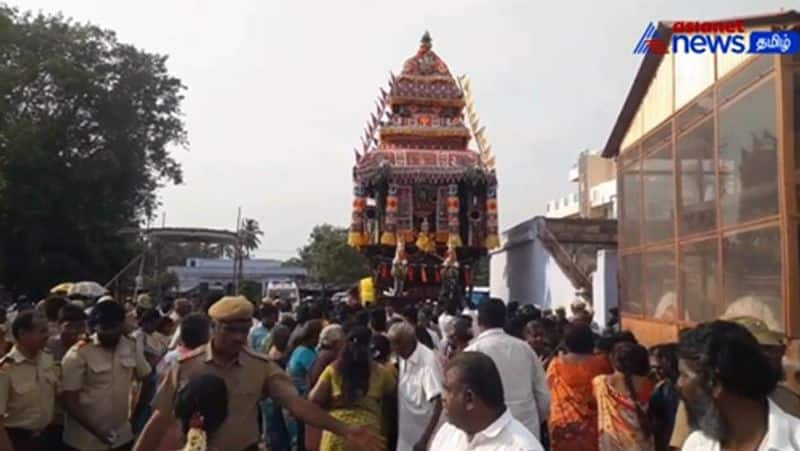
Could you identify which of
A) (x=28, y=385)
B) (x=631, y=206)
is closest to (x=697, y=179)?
(x=631, y=206)

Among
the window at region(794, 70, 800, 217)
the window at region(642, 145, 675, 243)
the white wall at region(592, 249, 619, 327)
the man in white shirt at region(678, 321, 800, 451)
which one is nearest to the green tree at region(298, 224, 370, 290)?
the white wall at region(592, 249, 619, 327)

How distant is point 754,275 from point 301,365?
4299 mm

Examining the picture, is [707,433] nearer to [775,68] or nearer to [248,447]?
[248,447]

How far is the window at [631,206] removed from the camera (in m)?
12.7

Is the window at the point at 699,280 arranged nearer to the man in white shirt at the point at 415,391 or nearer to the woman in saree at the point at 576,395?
the woman in saree at the point at 576,395

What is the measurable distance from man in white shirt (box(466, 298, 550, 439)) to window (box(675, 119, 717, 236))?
13.8 ft

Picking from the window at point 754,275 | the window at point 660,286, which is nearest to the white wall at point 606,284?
the window at point 660,286

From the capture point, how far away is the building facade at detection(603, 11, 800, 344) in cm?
754

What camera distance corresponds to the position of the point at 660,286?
11.4 meters

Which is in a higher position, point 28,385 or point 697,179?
point 697,179

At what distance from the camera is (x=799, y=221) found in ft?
24.4

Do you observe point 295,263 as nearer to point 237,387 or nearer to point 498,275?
point 498,275

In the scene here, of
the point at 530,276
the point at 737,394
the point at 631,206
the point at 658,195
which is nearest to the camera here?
the point at 737,394

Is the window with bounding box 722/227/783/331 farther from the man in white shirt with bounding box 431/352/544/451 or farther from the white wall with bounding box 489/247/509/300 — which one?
the white wall with bounding box 489/247/509/300
